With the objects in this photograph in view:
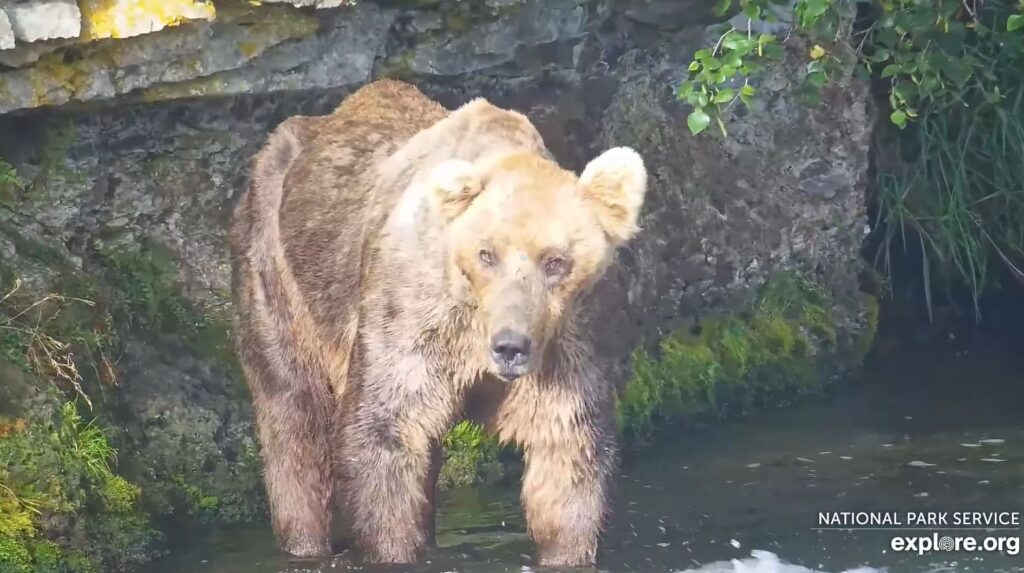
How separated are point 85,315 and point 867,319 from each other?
179 inches

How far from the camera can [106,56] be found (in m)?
6.33

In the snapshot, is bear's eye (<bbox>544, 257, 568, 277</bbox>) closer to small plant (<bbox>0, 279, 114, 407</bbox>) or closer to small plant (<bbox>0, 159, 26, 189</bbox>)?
small plant (<bbox>0, 279, 114, 407</bbox>)

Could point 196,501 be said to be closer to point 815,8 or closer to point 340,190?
point 340,190

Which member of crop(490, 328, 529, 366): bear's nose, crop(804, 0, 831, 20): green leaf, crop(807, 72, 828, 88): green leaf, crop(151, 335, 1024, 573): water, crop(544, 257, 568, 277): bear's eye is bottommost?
crop(151, 335, 1024, 573): water

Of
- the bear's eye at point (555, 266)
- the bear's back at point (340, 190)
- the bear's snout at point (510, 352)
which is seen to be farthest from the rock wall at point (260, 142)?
the bear's snout at point (510, 352)

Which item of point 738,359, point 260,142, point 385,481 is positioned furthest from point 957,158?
point 385,481

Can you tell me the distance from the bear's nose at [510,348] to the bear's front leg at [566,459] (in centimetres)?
58

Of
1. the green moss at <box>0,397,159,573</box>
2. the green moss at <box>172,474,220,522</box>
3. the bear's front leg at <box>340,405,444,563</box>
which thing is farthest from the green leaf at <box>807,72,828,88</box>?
the green moss at <box>0,397,159,573</box>

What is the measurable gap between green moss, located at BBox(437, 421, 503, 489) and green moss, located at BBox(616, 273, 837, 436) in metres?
0.79

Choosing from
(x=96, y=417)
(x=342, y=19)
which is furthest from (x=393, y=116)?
(x=96, y=417)

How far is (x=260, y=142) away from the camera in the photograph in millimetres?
7496

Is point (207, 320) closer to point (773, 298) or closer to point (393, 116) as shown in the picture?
point (393, 116)

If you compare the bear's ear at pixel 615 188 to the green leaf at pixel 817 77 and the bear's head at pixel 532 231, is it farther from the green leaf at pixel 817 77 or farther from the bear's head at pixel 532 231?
the green leaf at pixel 817 77

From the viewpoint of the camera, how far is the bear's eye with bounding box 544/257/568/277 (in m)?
5.45
